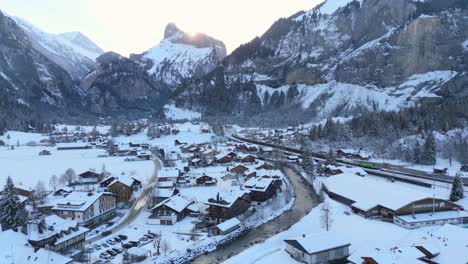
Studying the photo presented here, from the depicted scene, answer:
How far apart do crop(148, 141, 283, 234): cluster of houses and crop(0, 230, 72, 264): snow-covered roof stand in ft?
38.0

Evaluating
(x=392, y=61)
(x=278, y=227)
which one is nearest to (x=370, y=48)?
(x=392, y=61)

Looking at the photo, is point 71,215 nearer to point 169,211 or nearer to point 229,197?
point 169,211

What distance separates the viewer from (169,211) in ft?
115

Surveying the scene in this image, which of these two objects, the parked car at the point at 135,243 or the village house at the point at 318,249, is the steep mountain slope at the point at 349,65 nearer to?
the village house at the point at 318,249

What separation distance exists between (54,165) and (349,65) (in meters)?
116

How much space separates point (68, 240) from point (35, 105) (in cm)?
16926

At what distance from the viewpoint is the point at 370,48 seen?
485 feet

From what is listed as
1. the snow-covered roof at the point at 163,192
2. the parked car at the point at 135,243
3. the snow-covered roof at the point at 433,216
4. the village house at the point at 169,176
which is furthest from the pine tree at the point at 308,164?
the parked car at the point at 135,243

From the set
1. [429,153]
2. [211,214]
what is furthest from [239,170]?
[429,153]

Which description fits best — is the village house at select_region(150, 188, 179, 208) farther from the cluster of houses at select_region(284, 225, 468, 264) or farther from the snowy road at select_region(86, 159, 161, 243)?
the cluster of houses at select_region(284, 225, 468, 264)

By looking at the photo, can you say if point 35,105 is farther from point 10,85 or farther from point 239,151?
point 239,151

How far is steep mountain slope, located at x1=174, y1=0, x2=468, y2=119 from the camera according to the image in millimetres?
127625

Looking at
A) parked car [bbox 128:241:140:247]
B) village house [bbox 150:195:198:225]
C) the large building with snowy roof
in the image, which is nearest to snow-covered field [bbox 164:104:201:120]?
village house [bbox 150:195:198:225]

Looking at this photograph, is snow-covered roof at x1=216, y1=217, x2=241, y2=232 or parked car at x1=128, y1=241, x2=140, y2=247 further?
snow-covered roof at x1=216, y1=217, x2=241, y2=232
